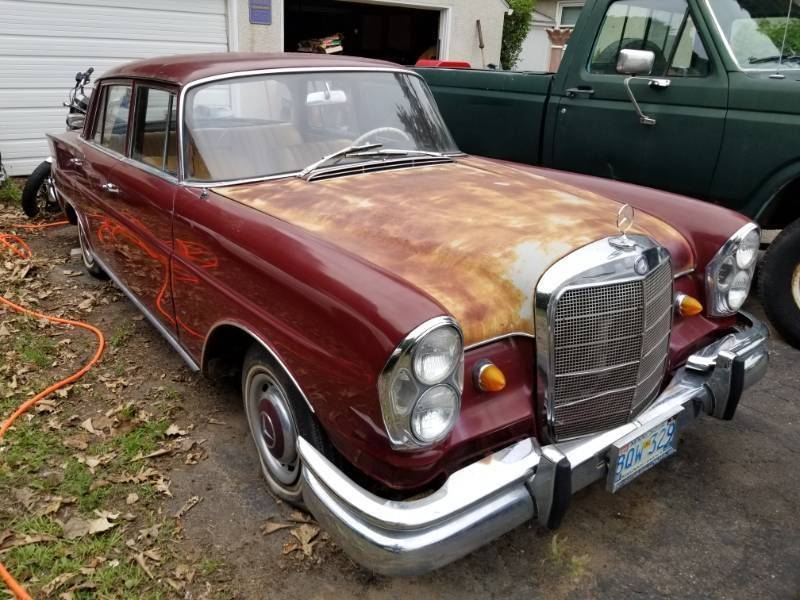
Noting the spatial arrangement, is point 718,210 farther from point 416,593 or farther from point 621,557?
point 416,593

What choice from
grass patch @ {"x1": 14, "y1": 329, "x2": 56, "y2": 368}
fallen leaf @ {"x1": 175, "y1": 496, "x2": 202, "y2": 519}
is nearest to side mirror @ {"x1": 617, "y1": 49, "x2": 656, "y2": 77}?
fallen leaf @ {"x1": 175, "y1": 496, "x2": 202, "y2": 519}

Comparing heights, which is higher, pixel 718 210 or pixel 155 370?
pixel 718 210

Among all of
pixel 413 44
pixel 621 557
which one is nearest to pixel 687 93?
pixel 621 557

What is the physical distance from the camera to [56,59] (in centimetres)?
777

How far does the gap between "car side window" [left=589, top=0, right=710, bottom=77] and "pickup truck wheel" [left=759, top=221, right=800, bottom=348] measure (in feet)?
3.81

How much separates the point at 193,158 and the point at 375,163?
834 millimetres

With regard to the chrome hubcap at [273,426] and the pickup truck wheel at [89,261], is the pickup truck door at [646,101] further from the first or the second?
the pickup truck wheel at [89,261]

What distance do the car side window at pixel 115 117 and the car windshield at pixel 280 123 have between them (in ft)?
3.05

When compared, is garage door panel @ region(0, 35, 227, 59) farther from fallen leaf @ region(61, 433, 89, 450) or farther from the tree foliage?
the tree foliage

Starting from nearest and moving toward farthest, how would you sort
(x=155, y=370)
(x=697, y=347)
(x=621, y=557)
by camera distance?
(x=621, y=557), (x=697, y=347), (x=155, y=370)

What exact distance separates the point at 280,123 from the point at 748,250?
2164mm

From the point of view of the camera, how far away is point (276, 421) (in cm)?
245

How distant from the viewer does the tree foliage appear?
14570mm

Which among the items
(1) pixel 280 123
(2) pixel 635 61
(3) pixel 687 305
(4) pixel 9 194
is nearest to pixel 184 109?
(1) pixel 280 123
